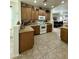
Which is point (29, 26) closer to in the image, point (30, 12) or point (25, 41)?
point (30, 12)

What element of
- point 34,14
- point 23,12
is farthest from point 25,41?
point 34,14

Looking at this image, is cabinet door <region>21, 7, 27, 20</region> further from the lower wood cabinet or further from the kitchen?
the lower wood cabinet

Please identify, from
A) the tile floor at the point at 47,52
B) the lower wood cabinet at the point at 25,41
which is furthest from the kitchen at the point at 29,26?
the tile floor at the point at 47,52

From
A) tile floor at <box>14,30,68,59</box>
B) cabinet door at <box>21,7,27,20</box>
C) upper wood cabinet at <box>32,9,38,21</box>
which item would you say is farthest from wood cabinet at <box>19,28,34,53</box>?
upper wood cabinet at <box>32,9,38,21</box>

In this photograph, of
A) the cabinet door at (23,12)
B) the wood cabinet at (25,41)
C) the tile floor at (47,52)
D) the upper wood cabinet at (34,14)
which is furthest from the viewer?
the upper wood cabinet at (34,14)

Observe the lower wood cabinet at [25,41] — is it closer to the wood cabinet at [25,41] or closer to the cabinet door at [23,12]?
the wood cabinet at [25,41]

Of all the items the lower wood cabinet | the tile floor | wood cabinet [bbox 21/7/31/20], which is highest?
wood cabinet [bbox 21/7/31/20]
